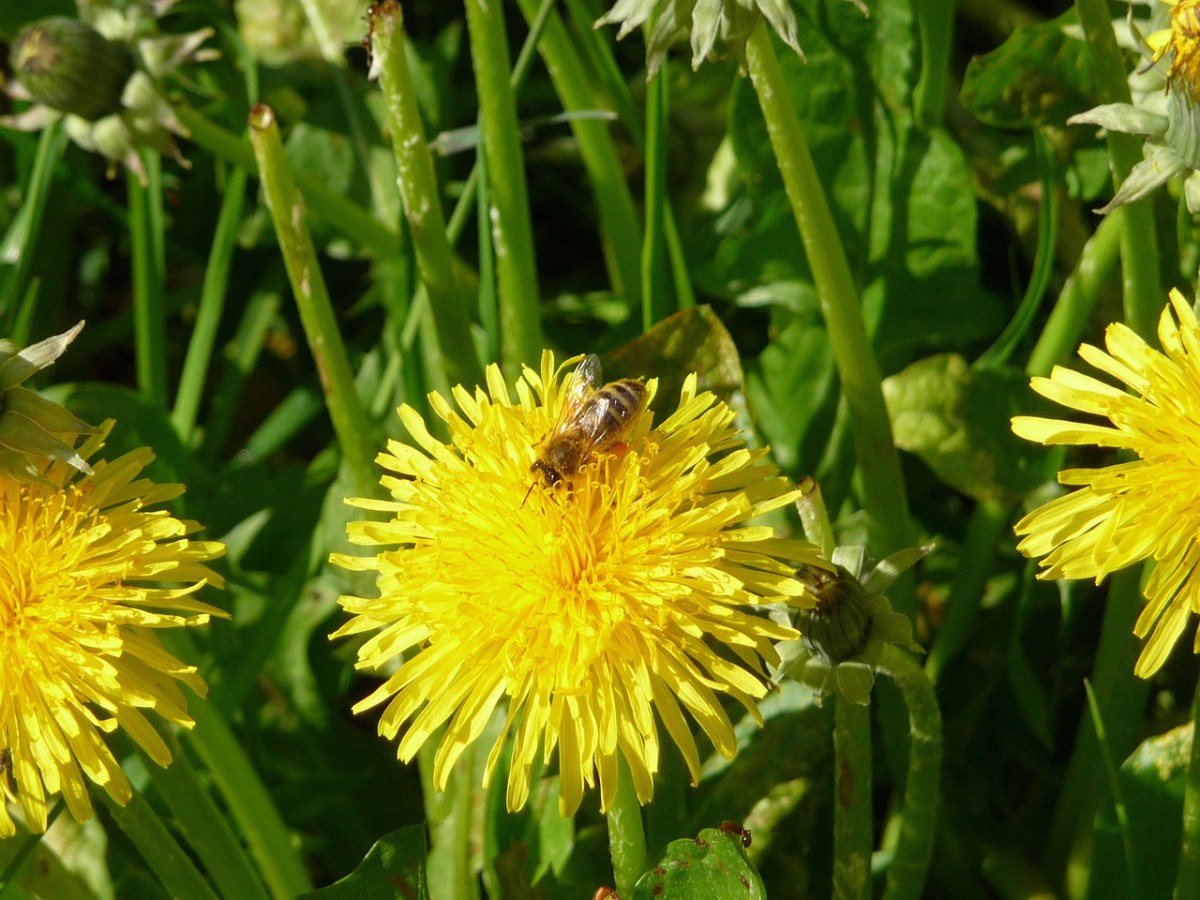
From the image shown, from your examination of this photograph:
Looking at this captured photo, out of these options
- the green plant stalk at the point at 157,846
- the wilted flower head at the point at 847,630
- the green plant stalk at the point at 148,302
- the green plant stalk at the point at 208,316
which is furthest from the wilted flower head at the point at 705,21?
the green plant stalk at the point at 148,302

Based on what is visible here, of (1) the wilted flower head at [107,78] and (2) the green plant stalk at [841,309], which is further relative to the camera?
(1) the wilted flower head at [107,78]

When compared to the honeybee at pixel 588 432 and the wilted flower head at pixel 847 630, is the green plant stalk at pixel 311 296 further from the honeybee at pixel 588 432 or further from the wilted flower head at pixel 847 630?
the wilted flower head at pixel 847 630

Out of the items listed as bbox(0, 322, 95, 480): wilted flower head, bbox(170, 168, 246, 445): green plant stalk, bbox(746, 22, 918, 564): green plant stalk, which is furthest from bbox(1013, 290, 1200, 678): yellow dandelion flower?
bbox(170, 168, 246, 445): green plant stalk

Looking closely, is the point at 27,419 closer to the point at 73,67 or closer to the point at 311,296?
the point at 311,296

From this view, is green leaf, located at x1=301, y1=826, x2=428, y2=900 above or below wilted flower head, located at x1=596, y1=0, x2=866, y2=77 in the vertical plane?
below

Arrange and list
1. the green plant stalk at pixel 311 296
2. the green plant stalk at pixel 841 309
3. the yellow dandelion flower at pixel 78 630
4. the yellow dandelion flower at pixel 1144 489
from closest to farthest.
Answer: the yellow dandelion flower at pixel 1144 489 → the yellow dandelion flower at pixel 78 630 → the green plant stalk at pixel 841 309 → the green plant stalk at pixel 311 296

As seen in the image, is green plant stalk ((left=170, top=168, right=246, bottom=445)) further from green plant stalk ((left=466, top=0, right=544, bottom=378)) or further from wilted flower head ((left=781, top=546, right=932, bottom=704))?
wilted flower head ((left=781, top=546, right=932, bottom=704))
